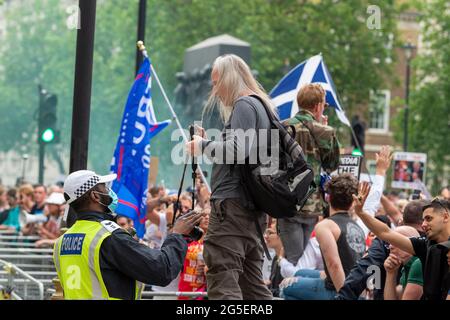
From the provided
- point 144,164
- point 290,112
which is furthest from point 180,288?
point 290,112

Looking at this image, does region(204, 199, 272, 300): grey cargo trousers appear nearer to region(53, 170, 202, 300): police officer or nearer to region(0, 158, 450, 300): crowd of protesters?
region(0, 158, 450, 300): crowd of protesters

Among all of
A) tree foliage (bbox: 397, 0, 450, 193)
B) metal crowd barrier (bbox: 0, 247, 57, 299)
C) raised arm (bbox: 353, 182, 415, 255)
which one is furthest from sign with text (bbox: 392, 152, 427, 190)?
tree foliage (bbox: 397, 0, 450, 193)

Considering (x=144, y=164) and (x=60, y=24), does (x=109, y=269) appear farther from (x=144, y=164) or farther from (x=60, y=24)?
(x=60, y=24)

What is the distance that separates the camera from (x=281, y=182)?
7.17m

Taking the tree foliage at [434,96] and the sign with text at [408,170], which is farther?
the tree foliage at [434,96]

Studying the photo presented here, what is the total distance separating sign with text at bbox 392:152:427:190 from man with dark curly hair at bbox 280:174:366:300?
10915 millimetres

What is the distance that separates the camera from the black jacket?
6.32 meters

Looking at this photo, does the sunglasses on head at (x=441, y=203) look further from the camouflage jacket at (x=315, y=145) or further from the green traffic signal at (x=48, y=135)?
the green traffic signal at (x=48, y=135)

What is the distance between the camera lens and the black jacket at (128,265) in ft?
20.7

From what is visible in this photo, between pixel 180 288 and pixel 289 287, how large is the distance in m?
1.77

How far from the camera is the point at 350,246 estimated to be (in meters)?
9.16

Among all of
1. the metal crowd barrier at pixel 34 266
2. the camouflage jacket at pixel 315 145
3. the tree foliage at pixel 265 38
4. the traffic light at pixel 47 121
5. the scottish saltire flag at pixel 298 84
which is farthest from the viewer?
the tree foliage at pixel 265 38

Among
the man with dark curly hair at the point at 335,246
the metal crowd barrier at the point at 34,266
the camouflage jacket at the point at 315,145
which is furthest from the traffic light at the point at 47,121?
the camouflage jacket at the point at 315,145

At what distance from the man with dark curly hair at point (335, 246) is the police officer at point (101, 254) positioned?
244cm
